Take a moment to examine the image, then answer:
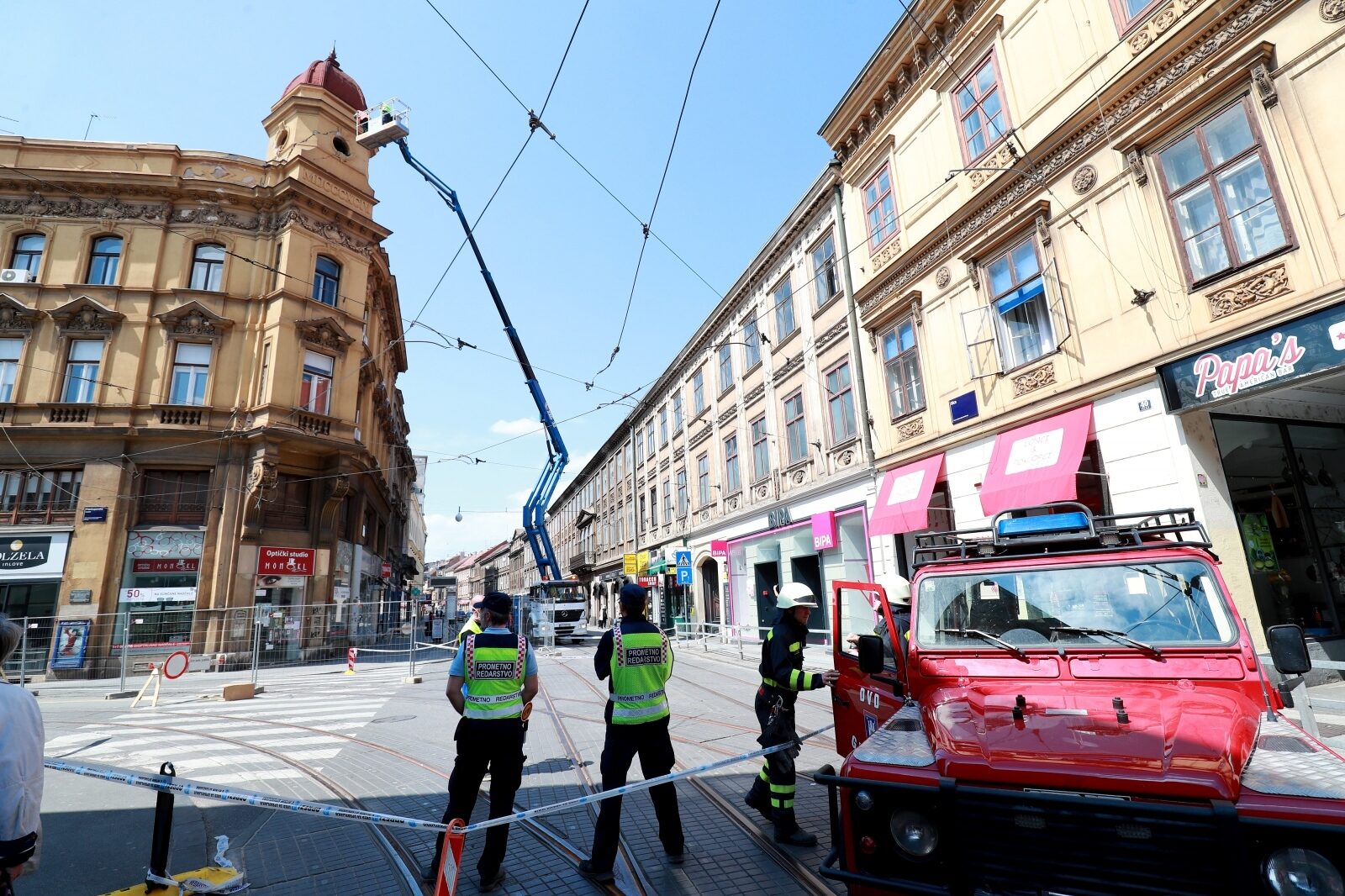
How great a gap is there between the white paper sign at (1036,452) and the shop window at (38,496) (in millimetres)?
25168

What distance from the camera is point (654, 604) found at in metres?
34.9

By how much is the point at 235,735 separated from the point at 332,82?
79.6ft

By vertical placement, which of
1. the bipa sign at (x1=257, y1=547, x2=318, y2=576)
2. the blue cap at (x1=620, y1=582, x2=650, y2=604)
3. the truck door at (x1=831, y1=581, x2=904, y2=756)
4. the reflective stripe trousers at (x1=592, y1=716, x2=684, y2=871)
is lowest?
the reflective stripe trousers at (x1=592, y1=716, x2=684, y2=871)

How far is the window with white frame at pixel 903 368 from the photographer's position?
15.3 m

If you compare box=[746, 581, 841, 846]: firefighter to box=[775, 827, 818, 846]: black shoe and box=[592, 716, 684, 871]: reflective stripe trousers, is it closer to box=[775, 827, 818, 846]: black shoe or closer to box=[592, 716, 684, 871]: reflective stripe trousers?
box=[775, 827, 818, 846]: black shoe

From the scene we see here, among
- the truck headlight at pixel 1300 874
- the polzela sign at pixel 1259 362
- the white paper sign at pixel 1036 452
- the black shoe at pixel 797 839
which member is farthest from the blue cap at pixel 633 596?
the white paper sign at pixel 1036 452

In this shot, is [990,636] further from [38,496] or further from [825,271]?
[38,496]

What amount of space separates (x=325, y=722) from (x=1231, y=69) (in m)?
16.3

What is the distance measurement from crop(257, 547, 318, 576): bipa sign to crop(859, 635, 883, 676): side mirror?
20.9 meters

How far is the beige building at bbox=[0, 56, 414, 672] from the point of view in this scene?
1877 cm

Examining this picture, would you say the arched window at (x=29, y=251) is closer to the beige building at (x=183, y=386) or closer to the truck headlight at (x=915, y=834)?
the beige building at (x=183, y=386)

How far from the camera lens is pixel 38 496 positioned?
1917 centimetres

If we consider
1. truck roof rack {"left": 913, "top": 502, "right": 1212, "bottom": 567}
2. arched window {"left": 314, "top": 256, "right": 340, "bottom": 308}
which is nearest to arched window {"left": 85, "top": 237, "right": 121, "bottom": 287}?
arched window {"left": 314, "top": 256, "right": 340, "bottom": 308}

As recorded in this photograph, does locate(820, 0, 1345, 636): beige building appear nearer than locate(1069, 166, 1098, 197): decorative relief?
Yes
